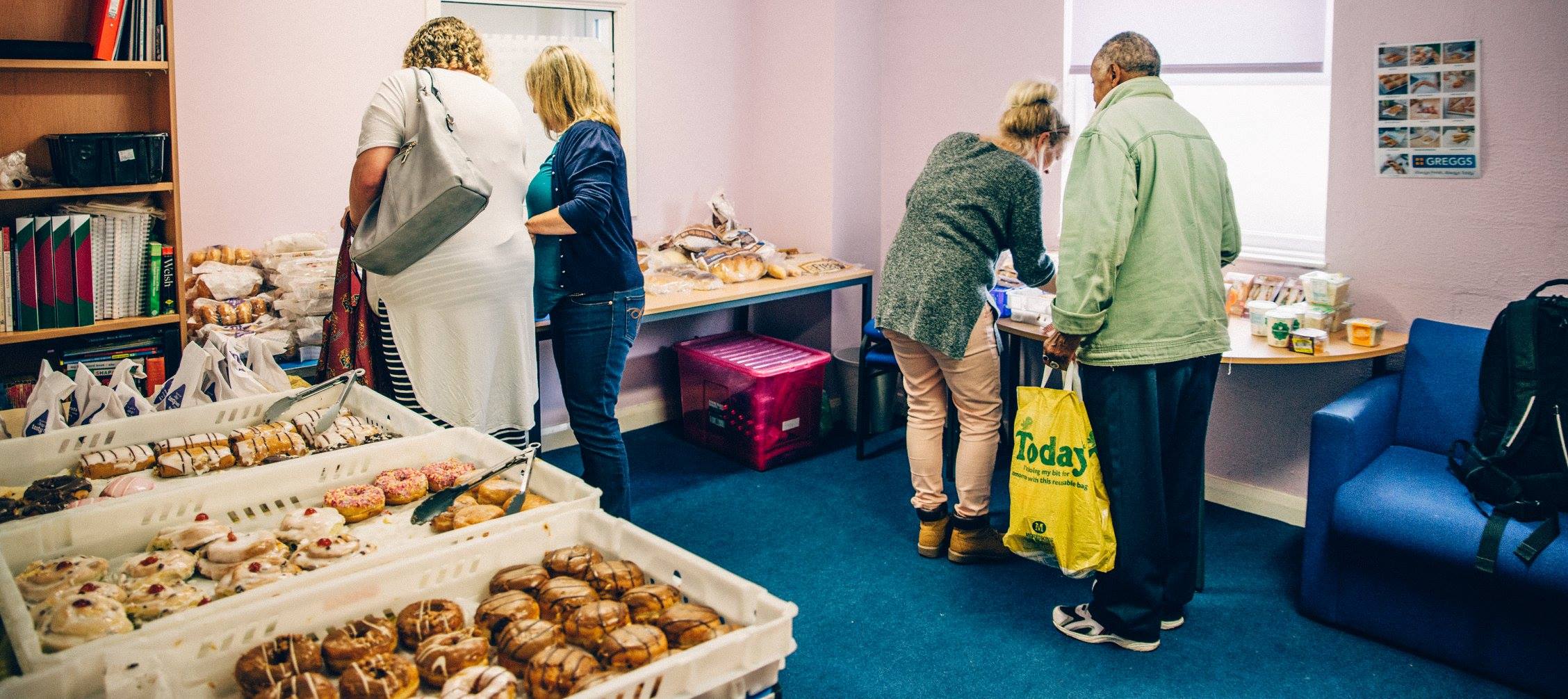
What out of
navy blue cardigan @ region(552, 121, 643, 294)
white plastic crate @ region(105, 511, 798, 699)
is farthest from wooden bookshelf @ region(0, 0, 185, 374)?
white plastic crate @ region(105, 511, 798, 699)

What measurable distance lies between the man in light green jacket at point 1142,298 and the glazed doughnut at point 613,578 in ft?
4.68

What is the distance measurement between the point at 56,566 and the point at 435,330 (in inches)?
45.5

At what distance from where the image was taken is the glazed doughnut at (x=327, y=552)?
1.63 meters

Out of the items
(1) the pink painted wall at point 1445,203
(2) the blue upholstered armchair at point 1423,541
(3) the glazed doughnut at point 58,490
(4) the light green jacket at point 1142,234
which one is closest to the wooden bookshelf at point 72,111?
(3) the glazed doughnut at point 58,490

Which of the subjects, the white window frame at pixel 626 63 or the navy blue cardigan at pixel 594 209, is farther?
the white window frame at pixel 626 63

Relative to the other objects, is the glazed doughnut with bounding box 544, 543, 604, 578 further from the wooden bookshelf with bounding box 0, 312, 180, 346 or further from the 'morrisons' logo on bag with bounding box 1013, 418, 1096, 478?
the wooden bookshelf with bounding box 0, 312, 180, 346

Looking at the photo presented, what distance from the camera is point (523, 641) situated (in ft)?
4.61

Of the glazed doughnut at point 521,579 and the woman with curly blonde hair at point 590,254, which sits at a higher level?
the woman with curly blonde hair at point 590,254

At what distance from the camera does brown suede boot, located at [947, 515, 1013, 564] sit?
133 inches

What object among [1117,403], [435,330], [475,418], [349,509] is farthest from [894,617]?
[349,509]

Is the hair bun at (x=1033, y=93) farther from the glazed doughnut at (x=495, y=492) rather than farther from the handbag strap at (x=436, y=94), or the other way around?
the glazed doughnut at (x=495, y=492)

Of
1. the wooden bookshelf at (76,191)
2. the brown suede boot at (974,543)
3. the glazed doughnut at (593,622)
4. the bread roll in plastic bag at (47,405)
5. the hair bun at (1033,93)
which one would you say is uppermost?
the hair bun at (1033,93)

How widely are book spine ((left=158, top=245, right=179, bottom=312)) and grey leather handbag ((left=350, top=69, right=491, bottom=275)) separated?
0.92 metres

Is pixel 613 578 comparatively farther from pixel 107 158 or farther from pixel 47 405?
pixel 107 158
